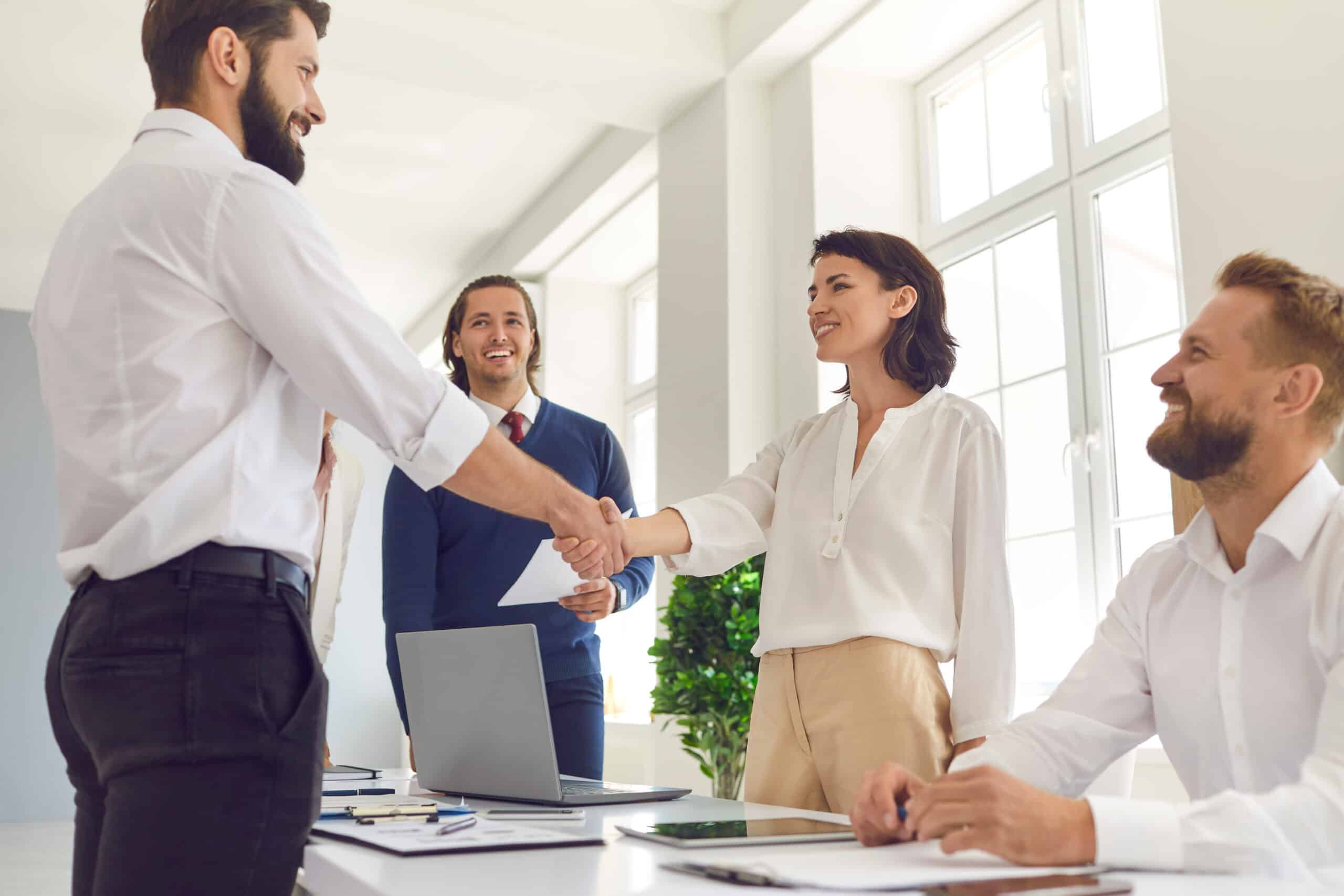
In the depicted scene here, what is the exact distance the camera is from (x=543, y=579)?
178 cm

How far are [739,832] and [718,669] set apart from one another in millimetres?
2520

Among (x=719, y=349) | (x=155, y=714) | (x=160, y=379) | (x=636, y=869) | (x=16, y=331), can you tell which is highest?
(x=16, y=331)

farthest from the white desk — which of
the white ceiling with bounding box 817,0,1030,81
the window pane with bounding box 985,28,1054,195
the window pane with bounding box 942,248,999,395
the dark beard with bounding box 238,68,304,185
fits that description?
the white ceiling with bounding box 817,0,1030,81

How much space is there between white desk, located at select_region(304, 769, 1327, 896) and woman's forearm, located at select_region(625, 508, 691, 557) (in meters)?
0.78

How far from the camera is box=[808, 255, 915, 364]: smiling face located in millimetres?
2066

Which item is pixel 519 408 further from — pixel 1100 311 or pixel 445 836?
Result: pixel 1100 311

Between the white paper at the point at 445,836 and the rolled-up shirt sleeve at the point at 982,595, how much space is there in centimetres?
83

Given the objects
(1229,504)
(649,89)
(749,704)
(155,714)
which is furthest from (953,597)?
(649,89)

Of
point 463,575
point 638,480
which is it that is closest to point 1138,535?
point 463,575

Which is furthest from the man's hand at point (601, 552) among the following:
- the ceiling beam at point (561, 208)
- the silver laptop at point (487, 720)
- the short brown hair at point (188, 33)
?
the ceiling beam at point (561, 208)

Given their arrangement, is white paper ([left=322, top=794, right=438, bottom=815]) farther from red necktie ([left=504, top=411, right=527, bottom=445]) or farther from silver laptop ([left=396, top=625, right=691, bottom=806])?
red necktie ([left=504, top=411, right=527, bottom=445])

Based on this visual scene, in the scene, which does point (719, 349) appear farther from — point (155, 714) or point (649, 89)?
point (155, 714)

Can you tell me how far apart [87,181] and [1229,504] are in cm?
593

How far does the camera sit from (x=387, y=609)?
2184 mm
